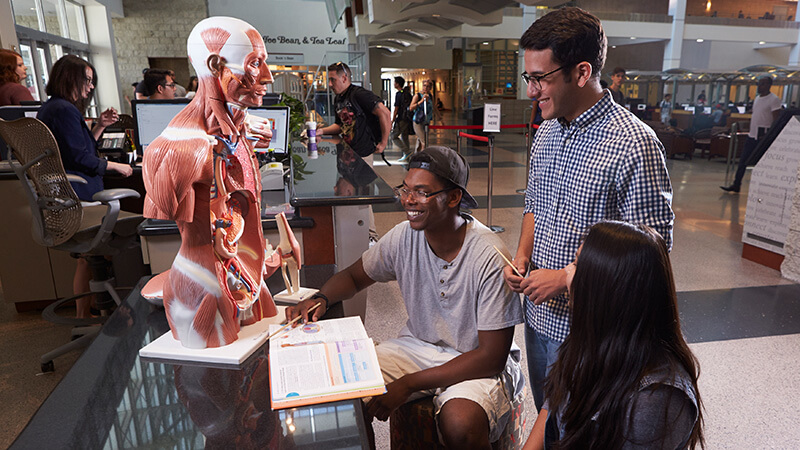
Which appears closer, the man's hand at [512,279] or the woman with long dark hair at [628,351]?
the woman with long dark hair at [628,351]

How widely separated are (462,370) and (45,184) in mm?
2490

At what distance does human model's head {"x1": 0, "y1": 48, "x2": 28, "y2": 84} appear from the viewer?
444 cm

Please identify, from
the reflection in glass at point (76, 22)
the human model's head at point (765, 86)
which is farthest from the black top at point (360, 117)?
the reflection in glass at point (76, 22)

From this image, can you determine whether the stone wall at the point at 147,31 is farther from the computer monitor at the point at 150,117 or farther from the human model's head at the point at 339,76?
the computer monitor at the point at 150,117

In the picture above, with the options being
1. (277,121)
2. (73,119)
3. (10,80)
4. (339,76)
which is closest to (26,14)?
(10,80)

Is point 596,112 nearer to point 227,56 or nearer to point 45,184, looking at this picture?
point 227,56

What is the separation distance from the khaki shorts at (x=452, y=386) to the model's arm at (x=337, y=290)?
8.6 inches

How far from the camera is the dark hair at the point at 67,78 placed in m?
3.05

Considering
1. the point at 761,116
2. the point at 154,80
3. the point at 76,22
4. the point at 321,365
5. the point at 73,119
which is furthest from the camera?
the point at 76,22

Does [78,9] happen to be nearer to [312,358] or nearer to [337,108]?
[337,108]

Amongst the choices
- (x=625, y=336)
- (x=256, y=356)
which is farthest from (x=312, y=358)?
(x=625, y=336)

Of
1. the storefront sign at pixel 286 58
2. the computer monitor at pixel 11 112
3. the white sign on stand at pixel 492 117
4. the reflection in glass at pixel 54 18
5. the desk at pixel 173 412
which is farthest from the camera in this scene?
the storefront sign at pixel 286 58

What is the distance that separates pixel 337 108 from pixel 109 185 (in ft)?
7.08

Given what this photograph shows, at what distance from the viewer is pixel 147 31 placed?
16172 millimetres
